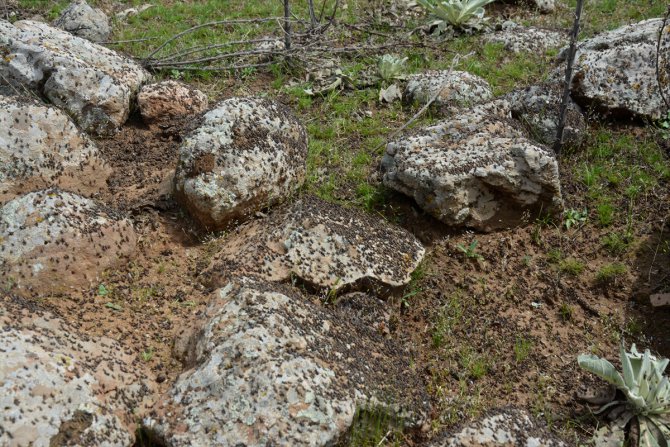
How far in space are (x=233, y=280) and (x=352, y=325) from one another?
2.83 ft

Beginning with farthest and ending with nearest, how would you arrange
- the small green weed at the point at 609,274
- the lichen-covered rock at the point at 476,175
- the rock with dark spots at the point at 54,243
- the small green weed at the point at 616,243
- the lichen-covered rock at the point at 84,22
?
the lichen-covered rock at the point at 84,22 < the small green weed at the point at 616,243 < the lichen-covered rock at the point at 476,175 < the small green weed at the point at 609,274 < the rock with dark spots at the point at 54,243

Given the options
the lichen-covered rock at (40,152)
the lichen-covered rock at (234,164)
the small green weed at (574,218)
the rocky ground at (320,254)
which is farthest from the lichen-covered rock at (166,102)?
the small green weed at (574,218)

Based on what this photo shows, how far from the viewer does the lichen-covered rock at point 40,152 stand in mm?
5254

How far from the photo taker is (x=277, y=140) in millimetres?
5520

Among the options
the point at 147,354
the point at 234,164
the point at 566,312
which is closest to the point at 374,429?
the point at 147,354

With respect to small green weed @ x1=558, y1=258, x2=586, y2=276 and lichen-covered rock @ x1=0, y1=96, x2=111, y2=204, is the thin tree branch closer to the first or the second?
small green weed @ x1=558, y1=258, x2=586, y2=276

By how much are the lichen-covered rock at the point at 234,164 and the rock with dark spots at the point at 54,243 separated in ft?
2.20

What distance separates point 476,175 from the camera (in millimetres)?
5590

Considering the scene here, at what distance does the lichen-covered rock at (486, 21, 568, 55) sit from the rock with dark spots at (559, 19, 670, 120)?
1.62 meters

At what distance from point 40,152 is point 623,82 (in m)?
5.38

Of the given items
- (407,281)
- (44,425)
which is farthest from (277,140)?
(44,425)

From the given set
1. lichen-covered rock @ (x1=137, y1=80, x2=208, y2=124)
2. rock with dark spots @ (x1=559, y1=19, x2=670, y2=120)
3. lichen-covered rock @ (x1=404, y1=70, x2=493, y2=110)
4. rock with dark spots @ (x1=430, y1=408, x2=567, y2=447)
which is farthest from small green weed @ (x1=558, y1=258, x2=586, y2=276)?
lichen-covered rock @ (x1=137, y1=80, x2=208, y2=124)

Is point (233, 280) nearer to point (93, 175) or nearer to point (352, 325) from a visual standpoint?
point (352, 325)

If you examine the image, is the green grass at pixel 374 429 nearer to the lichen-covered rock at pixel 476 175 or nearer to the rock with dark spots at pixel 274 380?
the rock with dark spots at pixel 274 380
